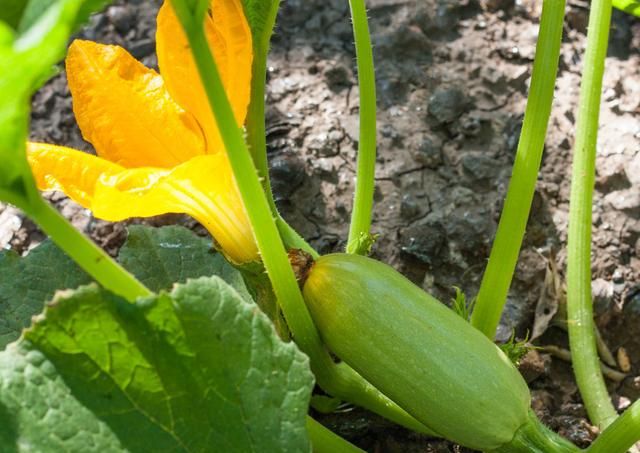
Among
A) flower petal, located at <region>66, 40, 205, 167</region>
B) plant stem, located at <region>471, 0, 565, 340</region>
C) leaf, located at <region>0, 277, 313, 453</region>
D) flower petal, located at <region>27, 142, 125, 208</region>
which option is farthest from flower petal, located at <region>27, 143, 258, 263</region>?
plant stem, located at <region>471, 0, 565, 340</region>

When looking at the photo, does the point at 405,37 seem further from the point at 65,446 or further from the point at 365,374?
the point at 65,446

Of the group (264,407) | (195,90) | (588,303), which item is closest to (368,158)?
(195,90)

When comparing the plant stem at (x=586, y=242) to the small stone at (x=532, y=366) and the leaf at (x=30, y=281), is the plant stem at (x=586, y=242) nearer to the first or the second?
the small stone at (x=532, y=366)

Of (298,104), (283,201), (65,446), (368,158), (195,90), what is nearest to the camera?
(65,446)

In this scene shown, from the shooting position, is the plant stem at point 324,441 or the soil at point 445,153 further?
the soil at point 445,153

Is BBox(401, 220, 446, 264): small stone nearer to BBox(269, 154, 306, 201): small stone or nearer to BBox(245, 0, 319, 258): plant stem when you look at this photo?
BBox(269, 154, 306, 201): small stone

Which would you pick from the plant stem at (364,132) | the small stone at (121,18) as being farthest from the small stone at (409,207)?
the small stone at (121,18)
